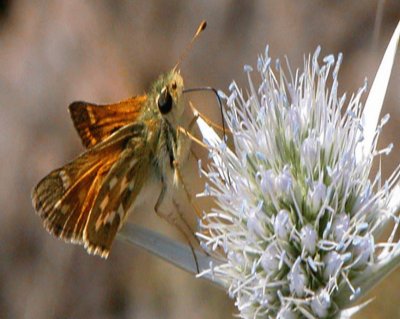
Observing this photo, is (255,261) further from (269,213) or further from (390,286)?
(390,286)

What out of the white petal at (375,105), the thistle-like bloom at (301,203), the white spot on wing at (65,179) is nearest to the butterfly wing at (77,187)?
the white spot on wing at (65,179)

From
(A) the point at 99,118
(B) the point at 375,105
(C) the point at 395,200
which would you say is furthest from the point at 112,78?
(C) the point at 395,200

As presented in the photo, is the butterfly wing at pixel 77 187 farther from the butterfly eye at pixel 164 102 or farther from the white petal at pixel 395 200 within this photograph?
the white petal at pixel 395 200

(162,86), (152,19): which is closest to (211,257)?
(162,86)

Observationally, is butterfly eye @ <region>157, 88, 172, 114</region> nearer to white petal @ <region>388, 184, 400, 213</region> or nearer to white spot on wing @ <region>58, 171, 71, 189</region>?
white spot on wing @ <region>58, 171, 71, 189</region>

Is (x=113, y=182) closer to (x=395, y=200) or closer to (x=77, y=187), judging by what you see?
(x=77, y=187)

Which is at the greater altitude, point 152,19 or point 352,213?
point 152,19

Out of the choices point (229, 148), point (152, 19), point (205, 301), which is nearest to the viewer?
point (229, 148)
